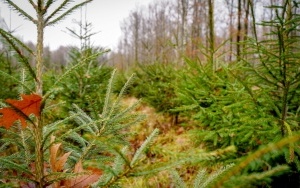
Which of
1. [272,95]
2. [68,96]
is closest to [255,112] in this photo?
[272,95]

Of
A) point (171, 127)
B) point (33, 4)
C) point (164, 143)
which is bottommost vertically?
point (164, 143)

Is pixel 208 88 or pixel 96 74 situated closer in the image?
pixel 208 88

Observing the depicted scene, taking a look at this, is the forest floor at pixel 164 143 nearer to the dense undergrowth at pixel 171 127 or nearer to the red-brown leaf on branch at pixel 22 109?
the dense undergrowth at pixel 171 127

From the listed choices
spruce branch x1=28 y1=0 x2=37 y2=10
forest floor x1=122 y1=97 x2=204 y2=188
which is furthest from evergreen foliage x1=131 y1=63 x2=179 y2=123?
spruce branch x1=28 y1=0 x2=37 y2=10

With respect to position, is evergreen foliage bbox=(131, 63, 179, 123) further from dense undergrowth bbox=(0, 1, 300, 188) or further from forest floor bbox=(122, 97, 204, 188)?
forest floor bbox=(122, 97, 204, 188)

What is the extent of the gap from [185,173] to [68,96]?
2.64 meters

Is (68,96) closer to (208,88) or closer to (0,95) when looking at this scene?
(0,95)

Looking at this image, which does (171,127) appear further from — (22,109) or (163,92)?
(22,109)

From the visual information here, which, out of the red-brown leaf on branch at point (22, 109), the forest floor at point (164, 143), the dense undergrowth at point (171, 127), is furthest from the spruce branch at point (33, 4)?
the forest floor at point (164, 143)

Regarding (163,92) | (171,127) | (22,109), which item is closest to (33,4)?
(22,109)

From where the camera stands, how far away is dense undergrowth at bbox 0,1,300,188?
0.86m

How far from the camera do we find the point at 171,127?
621 centimetres

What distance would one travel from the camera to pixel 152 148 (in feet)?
3.14

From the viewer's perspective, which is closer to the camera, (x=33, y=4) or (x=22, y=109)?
(x=22, y=109)
